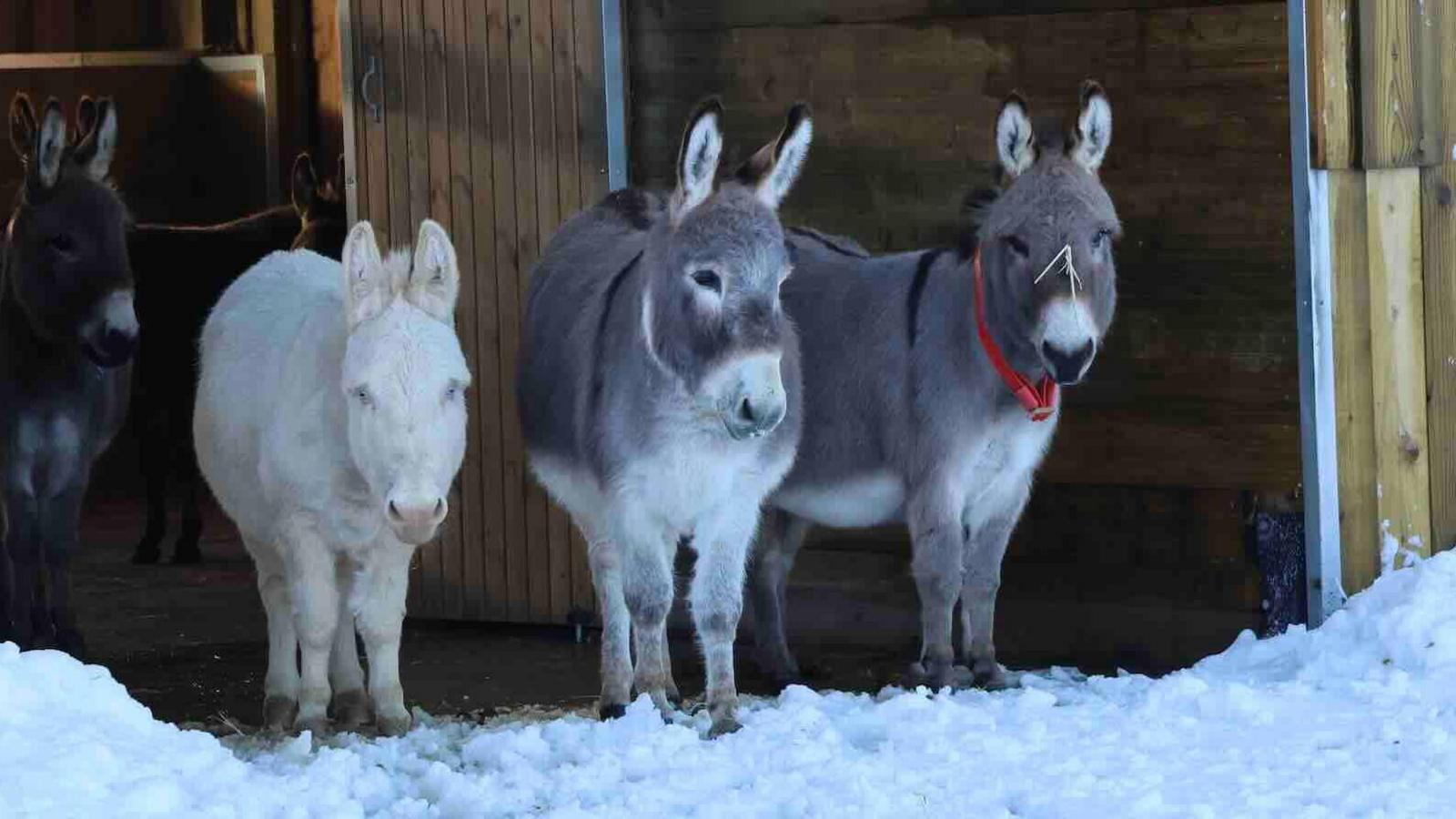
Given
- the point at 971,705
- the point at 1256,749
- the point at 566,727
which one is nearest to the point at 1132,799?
the point at 1256,749

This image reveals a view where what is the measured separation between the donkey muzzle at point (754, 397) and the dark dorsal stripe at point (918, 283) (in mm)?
1456

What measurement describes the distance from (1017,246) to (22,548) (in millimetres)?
4041

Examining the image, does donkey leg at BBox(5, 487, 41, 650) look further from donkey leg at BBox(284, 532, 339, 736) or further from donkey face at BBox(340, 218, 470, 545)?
donkey face at BBox(340, 218, 470, 545)

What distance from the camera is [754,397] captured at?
18.9ft

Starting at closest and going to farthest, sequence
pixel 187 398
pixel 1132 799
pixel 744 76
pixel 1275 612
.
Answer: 1. pixel 1132 799
2. pixel 1275 612
3. pixel 744 76
4. pixel 187 398

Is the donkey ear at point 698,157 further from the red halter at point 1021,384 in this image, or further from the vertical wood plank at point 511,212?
the vertical wood plank at point 511,212

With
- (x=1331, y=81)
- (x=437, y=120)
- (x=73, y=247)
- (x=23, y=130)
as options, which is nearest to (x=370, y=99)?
(x=437, y=120)

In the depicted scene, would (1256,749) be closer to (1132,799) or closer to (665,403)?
(1132,799)

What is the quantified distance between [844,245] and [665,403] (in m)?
2.02

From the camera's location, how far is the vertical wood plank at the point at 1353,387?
705cm

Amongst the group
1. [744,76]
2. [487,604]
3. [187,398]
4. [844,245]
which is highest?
[744,76]

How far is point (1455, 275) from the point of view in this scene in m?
7.12

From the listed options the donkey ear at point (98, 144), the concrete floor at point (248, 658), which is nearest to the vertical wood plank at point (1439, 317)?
the concrete floor at point (248, 658)

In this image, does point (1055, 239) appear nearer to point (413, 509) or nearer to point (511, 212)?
point (413, 509)
